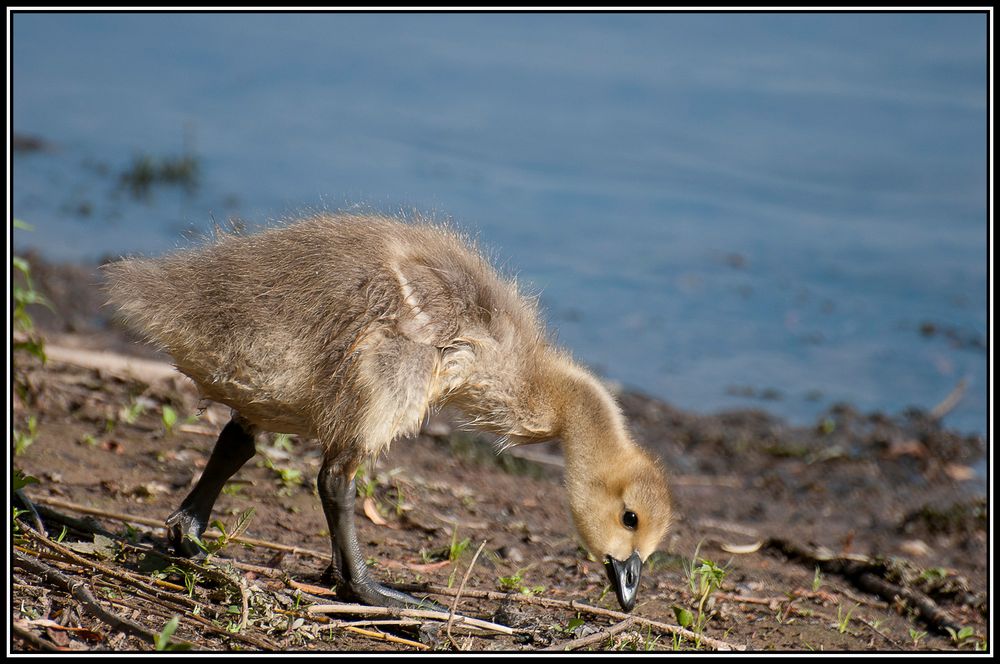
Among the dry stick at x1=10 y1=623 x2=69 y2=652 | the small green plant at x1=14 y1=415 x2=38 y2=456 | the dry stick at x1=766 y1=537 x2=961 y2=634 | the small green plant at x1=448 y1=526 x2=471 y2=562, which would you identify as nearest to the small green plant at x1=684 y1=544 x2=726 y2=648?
the small green plant at x1=448 y1=526 x2=471 y2=562

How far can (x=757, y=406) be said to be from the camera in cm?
931

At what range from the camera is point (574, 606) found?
4.70m

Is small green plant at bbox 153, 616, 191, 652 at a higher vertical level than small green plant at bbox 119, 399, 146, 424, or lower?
lower

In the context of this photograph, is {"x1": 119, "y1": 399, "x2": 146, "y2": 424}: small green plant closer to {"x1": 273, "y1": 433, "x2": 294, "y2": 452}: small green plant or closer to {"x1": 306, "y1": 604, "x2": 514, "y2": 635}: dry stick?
{"x1": 273, "y1": 433, "x2": 294, "y2": 452}: small green plant

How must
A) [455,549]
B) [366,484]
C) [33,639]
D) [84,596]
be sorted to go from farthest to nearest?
[366,484], [455,549], [84,596], [33,639]

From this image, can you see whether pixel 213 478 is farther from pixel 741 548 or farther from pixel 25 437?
pixel 741 548

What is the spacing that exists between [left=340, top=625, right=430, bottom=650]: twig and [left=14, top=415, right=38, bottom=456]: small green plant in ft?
6.88

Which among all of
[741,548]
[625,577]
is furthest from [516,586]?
[741,548]

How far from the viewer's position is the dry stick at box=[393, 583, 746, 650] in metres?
4.53

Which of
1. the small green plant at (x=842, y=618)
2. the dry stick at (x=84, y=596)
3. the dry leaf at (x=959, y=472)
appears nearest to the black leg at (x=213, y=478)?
the dry stick at (x=84, y=596)

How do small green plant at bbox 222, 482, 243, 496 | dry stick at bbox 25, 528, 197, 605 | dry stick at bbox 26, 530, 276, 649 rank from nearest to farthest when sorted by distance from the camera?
1. dry stick at bbox 26, 530, 276, 649
2. dry stick at bbox 25, 528, 197, 605
3. small green plant at bbox 222, 482, 243, 496

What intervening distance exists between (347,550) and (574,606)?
94 cm

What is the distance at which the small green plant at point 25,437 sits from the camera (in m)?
5.44
